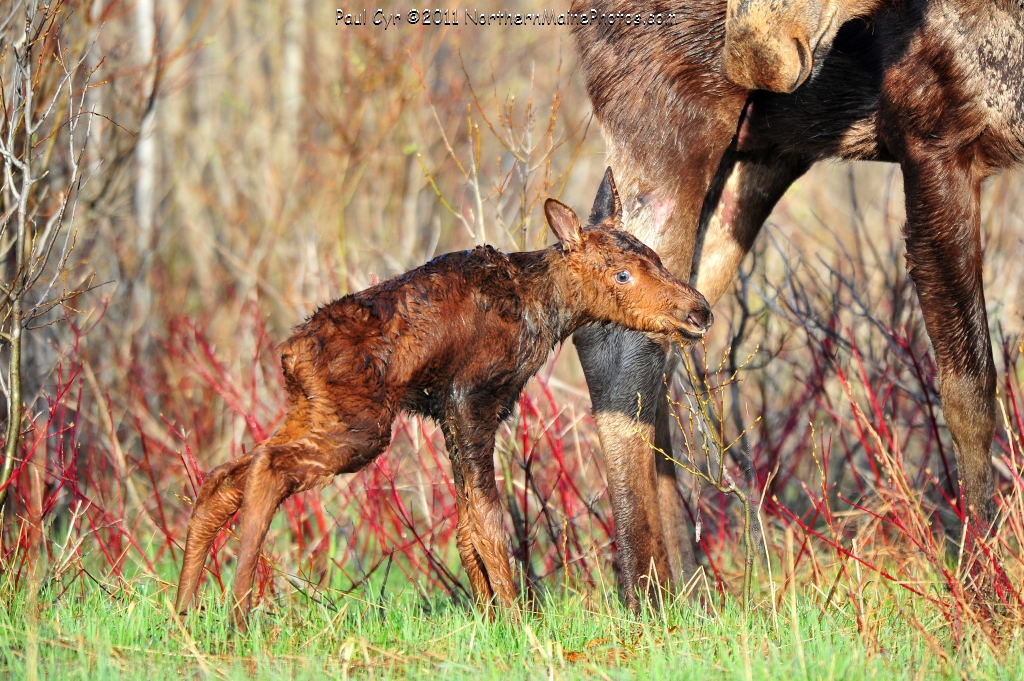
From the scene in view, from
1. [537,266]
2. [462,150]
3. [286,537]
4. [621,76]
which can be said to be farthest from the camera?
[462,150]

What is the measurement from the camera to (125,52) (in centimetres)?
883

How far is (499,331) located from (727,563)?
304cm

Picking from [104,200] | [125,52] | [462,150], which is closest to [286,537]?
[104,200]

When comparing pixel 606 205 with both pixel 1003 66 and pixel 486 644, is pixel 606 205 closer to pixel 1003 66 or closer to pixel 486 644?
pixel 1003 66

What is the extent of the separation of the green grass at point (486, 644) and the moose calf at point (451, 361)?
0.61 ft

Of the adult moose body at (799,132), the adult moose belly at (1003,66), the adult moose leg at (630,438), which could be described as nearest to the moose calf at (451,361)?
the adult moose body at (799,132)

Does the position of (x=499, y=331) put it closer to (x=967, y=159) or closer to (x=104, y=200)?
(x=967, y=159)

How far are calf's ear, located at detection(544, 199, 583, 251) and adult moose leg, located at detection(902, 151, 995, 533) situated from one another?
1.37 meters

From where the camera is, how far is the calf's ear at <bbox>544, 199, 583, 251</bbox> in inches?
161

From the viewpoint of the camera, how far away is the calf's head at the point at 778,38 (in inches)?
159

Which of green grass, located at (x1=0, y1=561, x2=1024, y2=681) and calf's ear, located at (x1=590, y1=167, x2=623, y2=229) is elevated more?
calf's ear, located at (x1=590, y1=167, x2=623, y2=229)

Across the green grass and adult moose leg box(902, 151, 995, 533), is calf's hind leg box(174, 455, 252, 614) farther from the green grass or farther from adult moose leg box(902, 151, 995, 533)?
adult moose leg box(902, 151, 995, 533)

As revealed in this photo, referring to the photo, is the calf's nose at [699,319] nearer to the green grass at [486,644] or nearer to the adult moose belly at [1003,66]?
the green grass at [486,644]

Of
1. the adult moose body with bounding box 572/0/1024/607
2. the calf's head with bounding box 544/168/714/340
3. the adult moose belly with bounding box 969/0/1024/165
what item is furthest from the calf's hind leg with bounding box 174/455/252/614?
the adult moose belly with bounding box 969/0/1024/165
